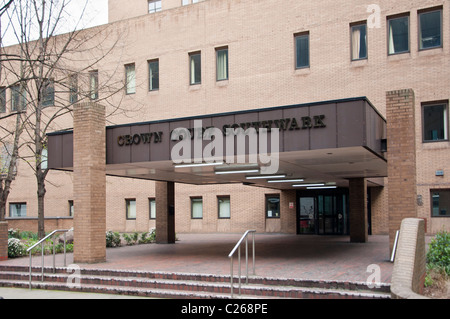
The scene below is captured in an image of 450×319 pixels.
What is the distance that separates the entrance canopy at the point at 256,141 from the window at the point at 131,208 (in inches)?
651

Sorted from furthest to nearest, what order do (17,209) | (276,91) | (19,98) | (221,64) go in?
(17,209), (221,64), (276,91), (19,98)

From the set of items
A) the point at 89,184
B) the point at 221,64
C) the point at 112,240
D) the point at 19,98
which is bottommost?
the point at 112,240

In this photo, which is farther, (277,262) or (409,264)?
(277,262)

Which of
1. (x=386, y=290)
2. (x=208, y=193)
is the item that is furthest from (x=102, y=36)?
(x=386, y=290)

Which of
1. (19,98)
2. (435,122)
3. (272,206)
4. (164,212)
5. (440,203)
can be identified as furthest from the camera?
(272,206)

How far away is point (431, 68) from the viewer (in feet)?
73.5

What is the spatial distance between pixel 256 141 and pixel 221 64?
57.8 feet

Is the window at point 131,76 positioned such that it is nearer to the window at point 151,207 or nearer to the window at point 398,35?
the window at point 151,207

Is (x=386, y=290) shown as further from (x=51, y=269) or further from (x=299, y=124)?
(x=51, y=269)

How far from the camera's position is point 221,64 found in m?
28.4

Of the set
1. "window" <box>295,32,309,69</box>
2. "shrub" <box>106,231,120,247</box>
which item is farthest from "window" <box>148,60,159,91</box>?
"shrub" <box>106,231,120,247</box>

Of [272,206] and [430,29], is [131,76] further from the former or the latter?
[430,29]

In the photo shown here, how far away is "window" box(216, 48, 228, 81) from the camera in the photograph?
28.2m

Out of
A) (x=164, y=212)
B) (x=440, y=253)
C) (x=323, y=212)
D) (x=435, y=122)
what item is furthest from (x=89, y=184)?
(x=435, y=122)
